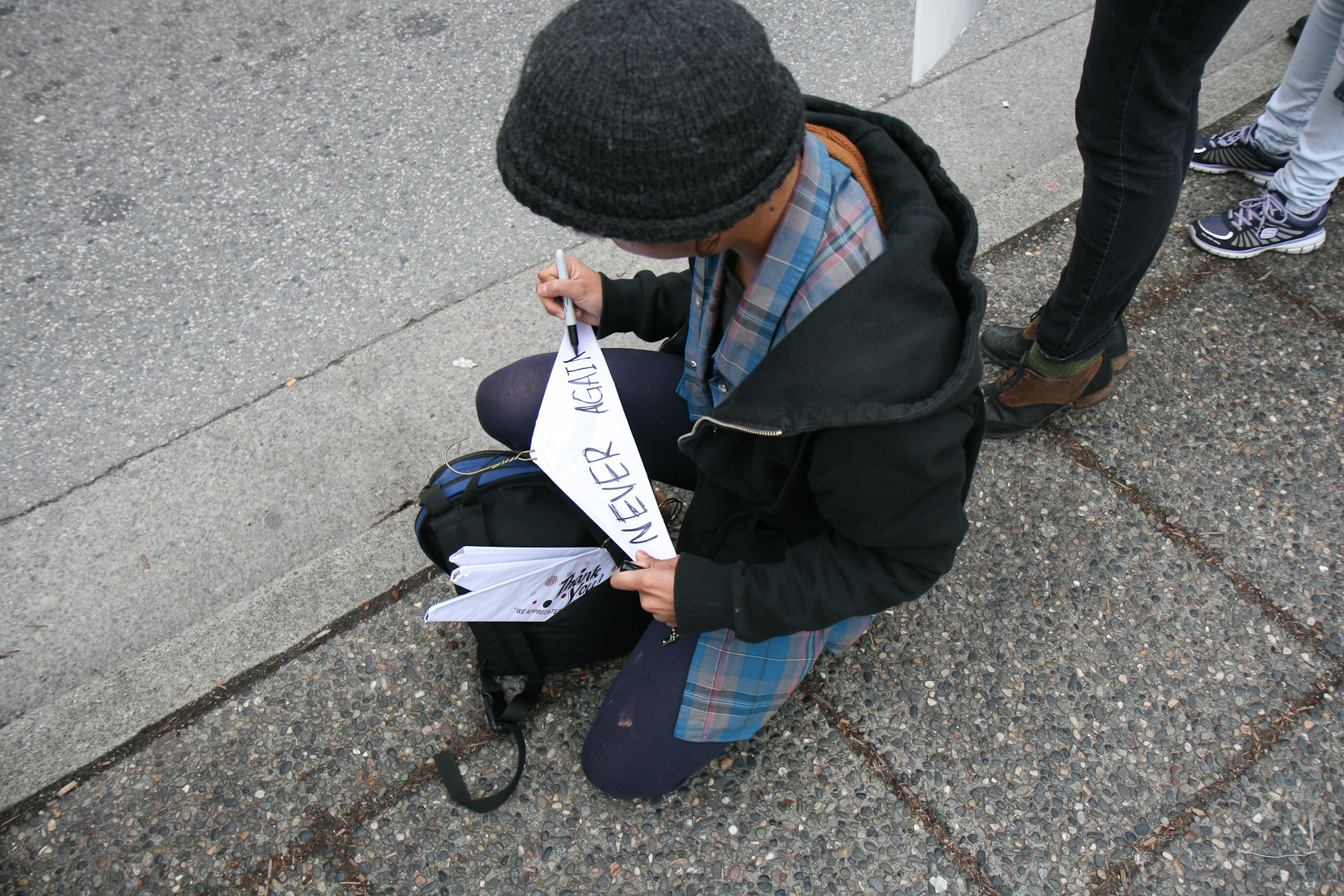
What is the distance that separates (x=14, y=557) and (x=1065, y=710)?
268cm

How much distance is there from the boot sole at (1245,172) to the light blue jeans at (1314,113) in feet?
0.43

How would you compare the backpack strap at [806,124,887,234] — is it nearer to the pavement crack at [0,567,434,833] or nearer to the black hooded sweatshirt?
the black hooded sweatshirt

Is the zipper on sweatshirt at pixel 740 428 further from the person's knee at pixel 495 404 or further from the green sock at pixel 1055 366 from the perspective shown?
the green sock at pixel 1055 366

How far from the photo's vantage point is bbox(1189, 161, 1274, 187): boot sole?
2.79 m

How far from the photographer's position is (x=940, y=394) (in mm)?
1127

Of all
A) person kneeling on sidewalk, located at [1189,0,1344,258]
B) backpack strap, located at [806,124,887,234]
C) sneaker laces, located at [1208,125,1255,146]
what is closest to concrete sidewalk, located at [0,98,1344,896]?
person kneeling on sidewalk, located at [1189,0,1344,258]

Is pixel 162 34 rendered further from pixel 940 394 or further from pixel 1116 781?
pixel 1116 781

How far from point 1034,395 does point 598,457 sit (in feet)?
4.20

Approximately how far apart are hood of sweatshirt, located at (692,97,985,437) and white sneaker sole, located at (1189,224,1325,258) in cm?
191

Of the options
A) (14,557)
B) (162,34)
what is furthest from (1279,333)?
(162,34)

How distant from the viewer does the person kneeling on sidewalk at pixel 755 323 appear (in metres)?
0.95

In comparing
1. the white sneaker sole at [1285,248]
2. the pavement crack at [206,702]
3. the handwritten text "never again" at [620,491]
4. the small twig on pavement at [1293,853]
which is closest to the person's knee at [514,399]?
the handwritten text "never again" at [620,491]

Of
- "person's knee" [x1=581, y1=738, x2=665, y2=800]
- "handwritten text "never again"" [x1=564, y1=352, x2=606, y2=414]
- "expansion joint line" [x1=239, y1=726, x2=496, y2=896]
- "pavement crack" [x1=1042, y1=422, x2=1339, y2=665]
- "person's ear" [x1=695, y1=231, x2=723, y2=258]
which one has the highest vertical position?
"person's ear" [x1=695, y1=231, x2=723, y2=258]

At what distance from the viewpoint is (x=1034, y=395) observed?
2160 millimetres
